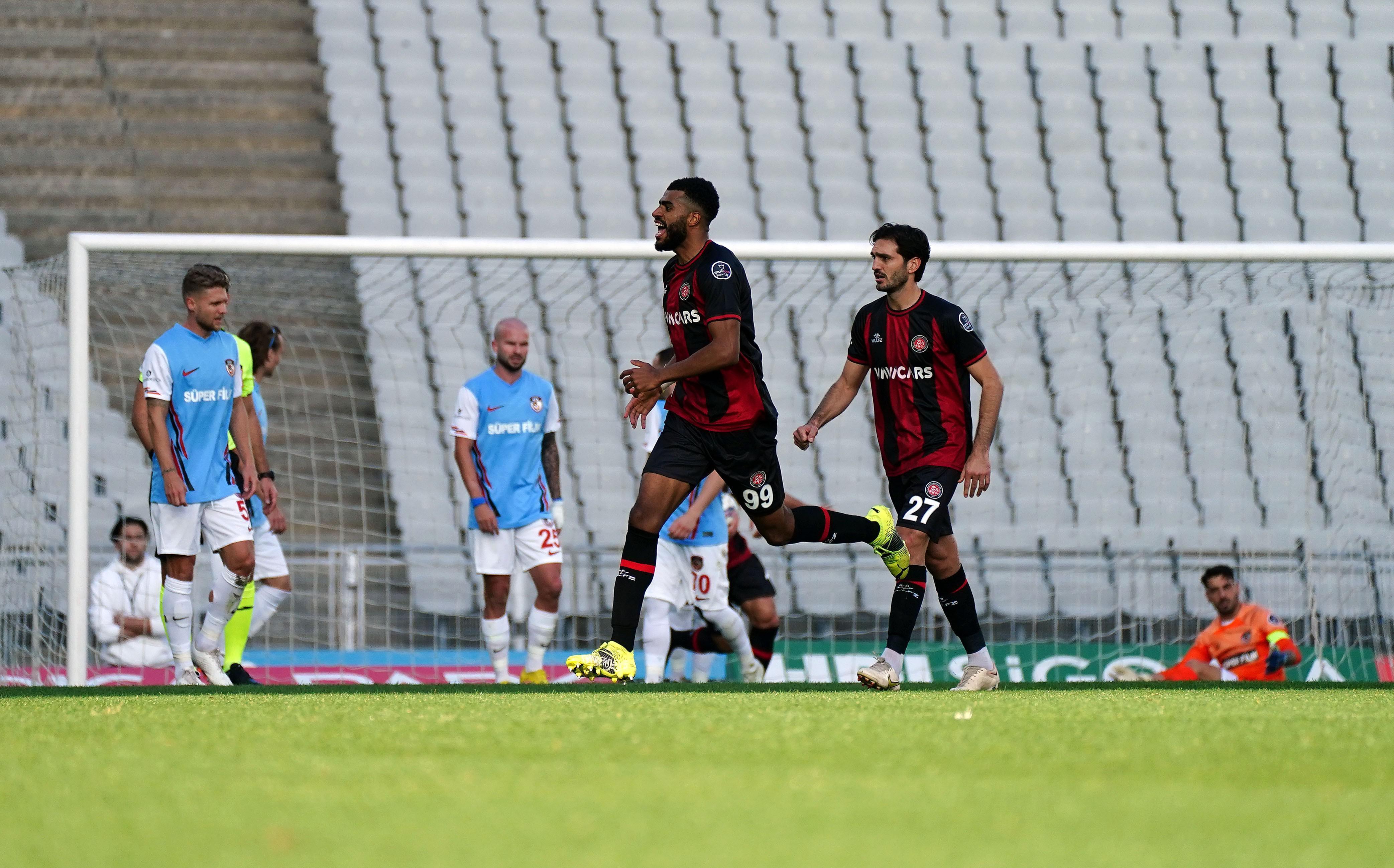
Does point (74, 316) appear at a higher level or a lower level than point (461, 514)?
higher

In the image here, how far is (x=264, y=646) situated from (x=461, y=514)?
5.06 ft

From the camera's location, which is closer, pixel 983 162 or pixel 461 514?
pixel 461 514

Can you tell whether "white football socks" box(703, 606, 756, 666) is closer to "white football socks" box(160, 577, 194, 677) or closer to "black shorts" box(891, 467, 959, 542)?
"black shorts" box(891, 467, 959, 542)

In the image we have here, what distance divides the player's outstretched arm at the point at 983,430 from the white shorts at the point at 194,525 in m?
3.08

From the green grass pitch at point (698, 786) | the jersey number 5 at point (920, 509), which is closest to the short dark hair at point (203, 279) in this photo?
the green grass pitch at point (698, 786)

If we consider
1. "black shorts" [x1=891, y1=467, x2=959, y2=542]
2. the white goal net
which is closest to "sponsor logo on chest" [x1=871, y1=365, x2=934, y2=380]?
"black shorts" [x1=891, y1=467, x2=959, y2=542]

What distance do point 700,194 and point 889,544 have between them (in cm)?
140

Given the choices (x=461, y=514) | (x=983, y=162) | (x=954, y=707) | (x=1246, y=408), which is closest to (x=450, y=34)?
(x=983, y=162)

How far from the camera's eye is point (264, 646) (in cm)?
954

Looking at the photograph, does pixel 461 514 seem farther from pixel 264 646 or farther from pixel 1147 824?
pixel 1147 824

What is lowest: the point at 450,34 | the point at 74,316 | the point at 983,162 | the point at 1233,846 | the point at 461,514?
the point at 1233,846

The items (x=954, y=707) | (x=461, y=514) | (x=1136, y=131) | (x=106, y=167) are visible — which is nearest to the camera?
(x=954, y=707)

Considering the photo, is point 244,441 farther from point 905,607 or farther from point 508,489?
point 905,607

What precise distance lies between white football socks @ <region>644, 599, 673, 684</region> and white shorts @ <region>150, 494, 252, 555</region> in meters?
2.05
